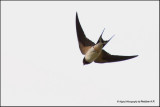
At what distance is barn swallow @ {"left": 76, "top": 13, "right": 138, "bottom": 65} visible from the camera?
15.8 m

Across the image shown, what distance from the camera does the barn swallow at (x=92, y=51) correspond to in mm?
15784

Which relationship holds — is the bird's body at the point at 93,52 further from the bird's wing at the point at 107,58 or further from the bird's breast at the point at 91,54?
the bird's wing at the point at 107,58

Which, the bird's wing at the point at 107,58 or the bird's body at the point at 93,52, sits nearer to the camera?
the bird's body at the point at 93,52

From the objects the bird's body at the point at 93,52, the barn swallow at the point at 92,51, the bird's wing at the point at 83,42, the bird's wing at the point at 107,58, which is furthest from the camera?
the bird's wing at the point at 107,58

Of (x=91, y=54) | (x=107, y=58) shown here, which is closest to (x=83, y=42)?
(x=91, y=54)

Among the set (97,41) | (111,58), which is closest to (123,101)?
(111,58)

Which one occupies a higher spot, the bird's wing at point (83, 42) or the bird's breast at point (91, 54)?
the bird's wing at point (83, 42)

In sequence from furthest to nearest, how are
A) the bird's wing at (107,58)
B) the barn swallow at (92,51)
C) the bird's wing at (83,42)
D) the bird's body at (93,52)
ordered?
the bird's wing at (107,58), the bird's wing at (83,42), the barn swallow at (92,51), the bird's body at (93,52)

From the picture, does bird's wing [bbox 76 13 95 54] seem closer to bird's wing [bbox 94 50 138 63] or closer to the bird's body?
the bird's body

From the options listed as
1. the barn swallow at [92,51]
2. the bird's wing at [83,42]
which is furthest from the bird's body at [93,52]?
the bird's wing at [83,42]

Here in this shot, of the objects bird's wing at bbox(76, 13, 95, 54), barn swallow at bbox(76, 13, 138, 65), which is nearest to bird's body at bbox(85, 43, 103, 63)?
barn swallow at bbox(76, 13, 138, 65)

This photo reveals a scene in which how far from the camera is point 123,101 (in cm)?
1825

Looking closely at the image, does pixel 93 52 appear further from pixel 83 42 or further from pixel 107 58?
pixel 107 58

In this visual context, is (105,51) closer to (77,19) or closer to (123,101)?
(77,19)
